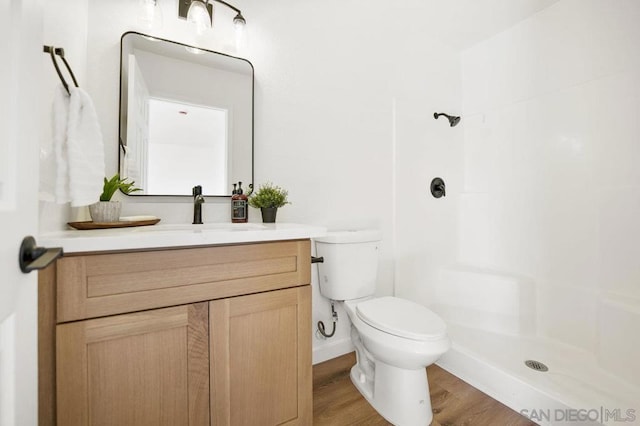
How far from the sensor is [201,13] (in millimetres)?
1354

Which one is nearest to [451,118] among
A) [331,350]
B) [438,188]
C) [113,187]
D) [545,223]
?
[438,188]

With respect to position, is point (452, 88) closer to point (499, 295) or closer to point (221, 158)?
point (499, 295)

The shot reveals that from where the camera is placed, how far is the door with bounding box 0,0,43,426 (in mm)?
415

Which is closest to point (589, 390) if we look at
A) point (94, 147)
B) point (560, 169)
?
point (560, 169)

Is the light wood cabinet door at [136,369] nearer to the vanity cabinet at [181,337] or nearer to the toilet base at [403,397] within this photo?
the vanity cabinet at [181,337]

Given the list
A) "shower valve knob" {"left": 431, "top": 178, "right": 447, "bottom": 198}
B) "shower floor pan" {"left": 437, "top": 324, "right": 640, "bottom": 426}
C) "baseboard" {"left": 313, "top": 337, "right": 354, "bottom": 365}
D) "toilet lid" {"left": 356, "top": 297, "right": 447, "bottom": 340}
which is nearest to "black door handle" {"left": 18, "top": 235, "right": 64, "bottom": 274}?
"toilet lid" {"left": 356, "top": 297, "right": 447, "bottom": 340}

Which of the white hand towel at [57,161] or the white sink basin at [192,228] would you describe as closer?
the white hand towel at [57,161]

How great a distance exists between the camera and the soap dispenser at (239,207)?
1.45 metres

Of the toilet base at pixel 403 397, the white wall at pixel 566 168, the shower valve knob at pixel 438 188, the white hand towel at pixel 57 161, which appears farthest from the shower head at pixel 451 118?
the white hand towel at pixel 57 161

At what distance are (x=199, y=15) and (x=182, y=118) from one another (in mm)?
498

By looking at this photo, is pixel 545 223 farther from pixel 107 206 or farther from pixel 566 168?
pixel 107 206

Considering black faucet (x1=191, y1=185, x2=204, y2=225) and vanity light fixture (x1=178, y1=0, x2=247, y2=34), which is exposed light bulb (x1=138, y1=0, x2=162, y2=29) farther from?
black faucet (x1=191, y1=185, x2=204, y2=225)

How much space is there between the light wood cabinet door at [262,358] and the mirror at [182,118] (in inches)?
28.9

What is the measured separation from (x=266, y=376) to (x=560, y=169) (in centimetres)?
220
